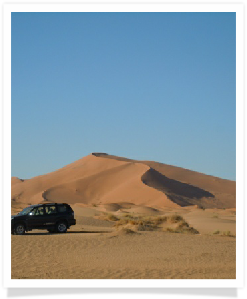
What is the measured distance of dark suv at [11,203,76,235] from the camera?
25453 mm

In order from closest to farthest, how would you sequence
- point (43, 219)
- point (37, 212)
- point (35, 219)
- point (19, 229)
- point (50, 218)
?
point (19, 229) → point (35, 219) → point (43, 219) → point (50, 218) → point (37, 212)

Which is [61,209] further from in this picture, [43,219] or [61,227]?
[43,219]

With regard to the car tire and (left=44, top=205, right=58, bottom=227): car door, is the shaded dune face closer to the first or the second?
the car tire

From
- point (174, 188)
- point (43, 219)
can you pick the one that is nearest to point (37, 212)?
point (43, 219)

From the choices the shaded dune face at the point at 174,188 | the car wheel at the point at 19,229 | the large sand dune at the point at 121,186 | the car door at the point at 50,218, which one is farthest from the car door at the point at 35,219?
the shaded dune face at the point at 174,188

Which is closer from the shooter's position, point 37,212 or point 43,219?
point 43,219

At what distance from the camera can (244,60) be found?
11672 millimetres

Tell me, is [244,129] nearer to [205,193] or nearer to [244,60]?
[244,60]

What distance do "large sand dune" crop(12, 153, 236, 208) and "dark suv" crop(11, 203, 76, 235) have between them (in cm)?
5284

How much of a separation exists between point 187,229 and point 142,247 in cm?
1023

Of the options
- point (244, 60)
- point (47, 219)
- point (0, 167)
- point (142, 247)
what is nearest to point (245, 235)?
point (244, 60)

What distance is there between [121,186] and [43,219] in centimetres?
7069

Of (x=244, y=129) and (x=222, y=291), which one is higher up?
(x=244, y=129)

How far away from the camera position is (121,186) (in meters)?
96.2
